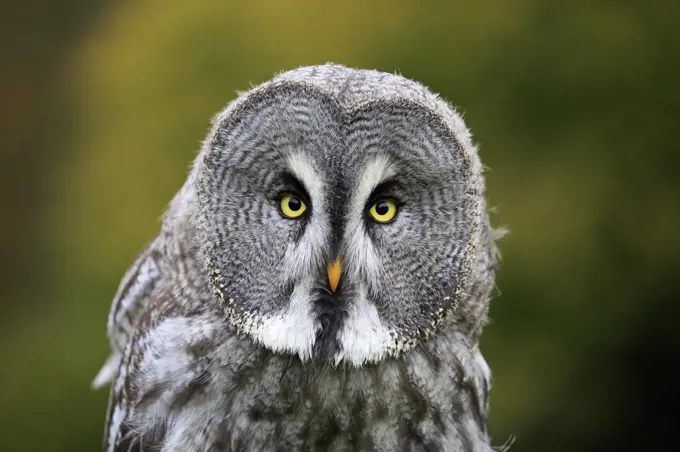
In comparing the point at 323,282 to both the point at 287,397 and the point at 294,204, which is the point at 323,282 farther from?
the point at 287,397

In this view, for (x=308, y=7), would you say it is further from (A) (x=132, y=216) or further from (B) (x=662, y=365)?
(B) (x=662, y=365)

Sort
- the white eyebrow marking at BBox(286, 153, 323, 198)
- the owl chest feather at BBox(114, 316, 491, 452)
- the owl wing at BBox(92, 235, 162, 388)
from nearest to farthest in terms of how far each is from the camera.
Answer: the white eyebrow marking at BBox(286, 153, 323, 198) < the owl chest feather at BBox(114, 316, 491, 452) < the owl wing at BBox(92, 235, 162, 388)

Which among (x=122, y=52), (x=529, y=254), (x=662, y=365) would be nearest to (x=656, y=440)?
(x=662, y=365)

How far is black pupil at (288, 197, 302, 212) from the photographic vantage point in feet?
4.78

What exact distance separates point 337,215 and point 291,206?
0.09 meters

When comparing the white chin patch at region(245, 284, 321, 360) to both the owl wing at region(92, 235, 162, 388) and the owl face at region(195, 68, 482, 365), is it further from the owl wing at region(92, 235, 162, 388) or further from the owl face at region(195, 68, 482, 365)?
the owl wing at region(92, 235, 162, 388)

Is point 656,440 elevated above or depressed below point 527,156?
below

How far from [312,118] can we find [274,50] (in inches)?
75.8

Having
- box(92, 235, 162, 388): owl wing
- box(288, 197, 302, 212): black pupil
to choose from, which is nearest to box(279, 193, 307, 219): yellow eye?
box(288, 197, 302, 212): black pupil

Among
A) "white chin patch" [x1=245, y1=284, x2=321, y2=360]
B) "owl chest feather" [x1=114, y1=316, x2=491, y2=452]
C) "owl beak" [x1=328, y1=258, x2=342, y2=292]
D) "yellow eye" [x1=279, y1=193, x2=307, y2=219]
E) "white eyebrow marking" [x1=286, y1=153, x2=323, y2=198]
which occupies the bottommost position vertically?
"owl chest feather" [x1=114, y1=316, x2=491, y2=452]

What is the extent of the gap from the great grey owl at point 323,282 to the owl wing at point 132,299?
0.08 m

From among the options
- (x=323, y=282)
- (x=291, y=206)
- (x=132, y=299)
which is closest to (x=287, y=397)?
(x=323, y=282)

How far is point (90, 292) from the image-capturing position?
3.37 meters

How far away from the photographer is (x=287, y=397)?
5.32 feet
